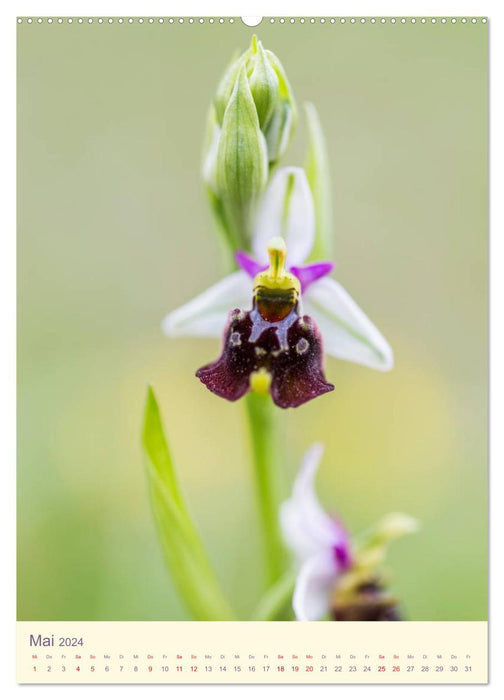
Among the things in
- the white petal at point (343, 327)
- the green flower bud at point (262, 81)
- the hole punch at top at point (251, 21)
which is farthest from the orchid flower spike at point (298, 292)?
the hole punch at top at point (251, 21)

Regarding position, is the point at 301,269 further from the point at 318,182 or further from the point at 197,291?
the point at 197,291

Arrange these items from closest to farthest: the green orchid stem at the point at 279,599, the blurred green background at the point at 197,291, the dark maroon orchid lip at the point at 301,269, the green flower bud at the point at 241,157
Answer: the green flower bud at the point at 241,157, the dark maroon orchid lip at the point at 301,269, the green orchid stem at the point at 279,599, the blurred green background at the point at 197,291

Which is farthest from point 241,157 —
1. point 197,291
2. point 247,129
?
point 197,291

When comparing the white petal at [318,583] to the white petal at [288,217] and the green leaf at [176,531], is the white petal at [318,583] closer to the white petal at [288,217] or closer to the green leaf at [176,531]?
the green leaf at [176,531]

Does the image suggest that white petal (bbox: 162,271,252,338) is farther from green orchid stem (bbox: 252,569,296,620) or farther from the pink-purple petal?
green orchid stem (bbox: 252,569,296,620)

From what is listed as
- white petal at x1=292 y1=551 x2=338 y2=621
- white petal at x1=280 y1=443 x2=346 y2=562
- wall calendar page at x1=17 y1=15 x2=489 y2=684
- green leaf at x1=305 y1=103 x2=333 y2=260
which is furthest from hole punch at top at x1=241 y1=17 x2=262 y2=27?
white petal at x1=292 y1=551 x2=338 y2=621
